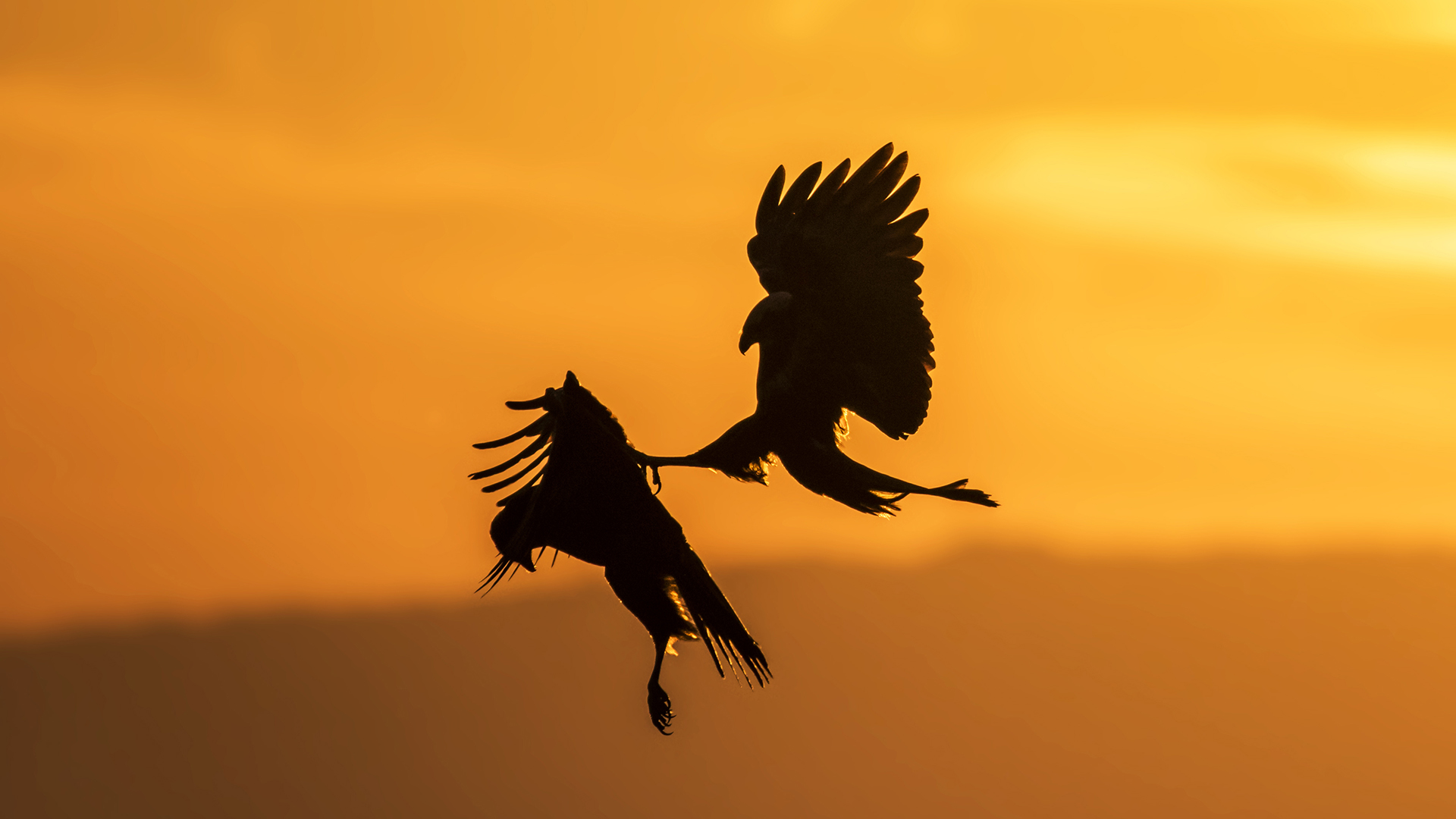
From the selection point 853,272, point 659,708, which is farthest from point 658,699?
point 853,272

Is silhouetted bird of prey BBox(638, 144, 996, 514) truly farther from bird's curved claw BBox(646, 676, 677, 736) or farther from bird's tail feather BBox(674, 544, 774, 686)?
bird's curved claw BBox(646, 676, 677, 736)

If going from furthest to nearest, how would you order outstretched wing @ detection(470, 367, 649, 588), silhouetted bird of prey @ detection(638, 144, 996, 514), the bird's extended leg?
1. the bird's extended leg
2. silhouetted bird of prey @ detection(638, 144, 996, 514)
3. outstretched wing @ detection(470, 367, 649, 588)

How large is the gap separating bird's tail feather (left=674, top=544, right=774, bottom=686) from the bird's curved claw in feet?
1.50

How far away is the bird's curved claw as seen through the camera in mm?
7906

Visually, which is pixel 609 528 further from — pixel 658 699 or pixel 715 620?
pixel 658 699

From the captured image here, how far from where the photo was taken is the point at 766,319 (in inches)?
298

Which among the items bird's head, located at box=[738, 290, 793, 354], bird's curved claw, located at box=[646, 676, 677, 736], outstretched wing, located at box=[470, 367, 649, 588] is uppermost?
bird's head, located at box=[738, 290, 793, 354]

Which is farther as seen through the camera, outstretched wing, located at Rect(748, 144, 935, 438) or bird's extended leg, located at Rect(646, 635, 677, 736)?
bird's extended leg, located at Rect(646, 635, 677, 736)

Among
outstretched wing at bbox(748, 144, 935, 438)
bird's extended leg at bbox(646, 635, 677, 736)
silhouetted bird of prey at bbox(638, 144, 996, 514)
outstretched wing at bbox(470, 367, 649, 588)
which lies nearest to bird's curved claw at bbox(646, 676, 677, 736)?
bird's extended leg at bbox(646, 635, 677, 736)

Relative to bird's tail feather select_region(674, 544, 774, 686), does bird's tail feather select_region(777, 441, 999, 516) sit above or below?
above

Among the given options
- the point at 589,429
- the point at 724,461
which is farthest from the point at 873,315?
the point at 589,429

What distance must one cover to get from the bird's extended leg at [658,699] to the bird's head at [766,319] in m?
1.60

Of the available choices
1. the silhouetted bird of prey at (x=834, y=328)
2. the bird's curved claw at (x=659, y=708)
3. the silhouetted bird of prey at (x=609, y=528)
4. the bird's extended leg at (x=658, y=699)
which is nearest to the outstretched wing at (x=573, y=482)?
the silhouetted bird of prey at (x=609, y=528)

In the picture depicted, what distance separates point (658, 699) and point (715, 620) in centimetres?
64
